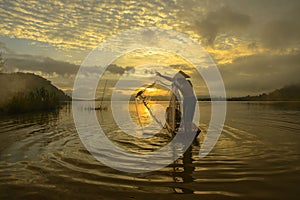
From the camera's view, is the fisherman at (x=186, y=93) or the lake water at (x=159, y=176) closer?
the lake water at (x=159, y=176)

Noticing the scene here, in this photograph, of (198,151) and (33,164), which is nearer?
(33,164)

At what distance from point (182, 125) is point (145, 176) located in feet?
24.3

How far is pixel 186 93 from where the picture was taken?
1350 cm

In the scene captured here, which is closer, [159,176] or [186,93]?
[159,176]

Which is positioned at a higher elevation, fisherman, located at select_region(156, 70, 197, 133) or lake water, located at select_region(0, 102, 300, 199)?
fisherman, located at select_region(156, 70, 197, 133)

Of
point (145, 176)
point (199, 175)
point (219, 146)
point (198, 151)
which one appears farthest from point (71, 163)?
point (219, 146)

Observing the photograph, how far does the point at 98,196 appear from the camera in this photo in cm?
573

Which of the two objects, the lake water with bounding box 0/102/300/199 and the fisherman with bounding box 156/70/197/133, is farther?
the fisherman with bounding box 156/70/197/133

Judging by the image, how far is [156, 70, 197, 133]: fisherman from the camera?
522 inches

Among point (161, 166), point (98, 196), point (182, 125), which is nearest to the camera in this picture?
point (98, 196)

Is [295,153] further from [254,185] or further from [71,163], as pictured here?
[71,163]

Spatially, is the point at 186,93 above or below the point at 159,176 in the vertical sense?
above

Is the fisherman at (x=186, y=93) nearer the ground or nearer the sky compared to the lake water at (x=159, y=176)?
nearer the sky

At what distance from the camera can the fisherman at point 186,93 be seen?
13.3 m
